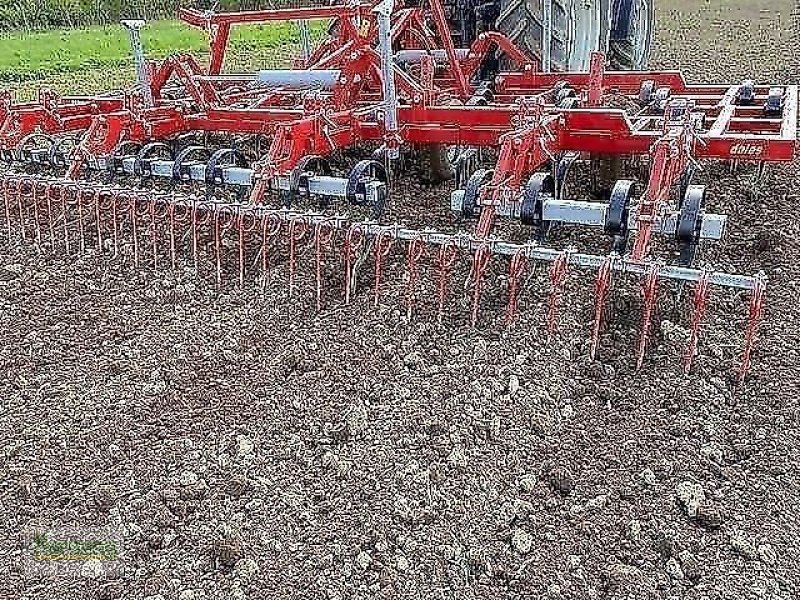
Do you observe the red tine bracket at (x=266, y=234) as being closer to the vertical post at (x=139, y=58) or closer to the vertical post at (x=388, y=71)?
the vertical post at (x=388, y=71)

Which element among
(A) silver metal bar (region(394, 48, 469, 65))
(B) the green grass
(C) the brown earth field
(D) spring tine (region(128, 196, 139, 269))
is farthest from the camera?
(B) the green grass

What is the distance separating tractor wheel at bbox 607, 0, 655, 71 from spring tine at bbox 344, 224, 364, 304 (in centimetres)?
342

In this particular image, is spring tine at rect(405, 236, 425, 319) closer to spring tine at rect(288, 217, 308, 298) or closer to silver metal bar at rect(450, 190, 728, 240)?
silver metal bar at rect(450, 190, 728, 240)

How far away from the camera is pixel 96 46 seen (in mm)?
14211

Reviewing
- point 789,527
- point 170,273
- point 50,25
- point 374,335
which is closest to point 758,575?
point 789,527

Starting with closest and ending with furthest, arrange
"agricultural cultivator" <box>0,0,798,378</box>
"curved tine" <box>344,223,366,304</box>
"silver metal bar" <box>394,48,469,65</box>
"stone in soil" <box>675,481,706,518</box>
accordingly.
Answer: "stone in soil" <box>675,481,706,518</box> < "agricultural cultivator" <box>0,0,798,378</box> < "curved tine" <box>344,223,366,304</box> < "silver metal bar" <box>394,48,469,65</box>

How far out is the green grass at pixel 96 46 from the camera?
12.2 metres

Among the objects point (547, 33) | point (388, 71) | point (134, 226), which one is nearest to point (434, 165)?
point (547, 33)

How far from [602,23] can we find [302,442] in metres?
4.10

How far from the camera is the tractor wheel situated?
20.3ft

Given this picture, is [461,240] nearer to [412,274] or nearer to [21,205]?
[412,274]

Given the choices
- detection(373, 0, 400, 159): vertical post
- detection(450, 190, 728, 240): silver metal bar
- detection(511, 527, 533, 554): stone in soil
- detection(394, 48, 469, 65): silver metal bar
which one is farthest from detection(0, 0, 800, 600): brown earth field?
detection(394, 48, 469, 65): silver metal bar

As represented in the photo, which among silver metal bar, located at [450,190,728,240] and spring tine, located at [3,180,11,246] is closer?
silver metal bar, located at [450,190,728,240]

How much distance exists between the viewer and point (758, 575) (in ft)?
7.83
